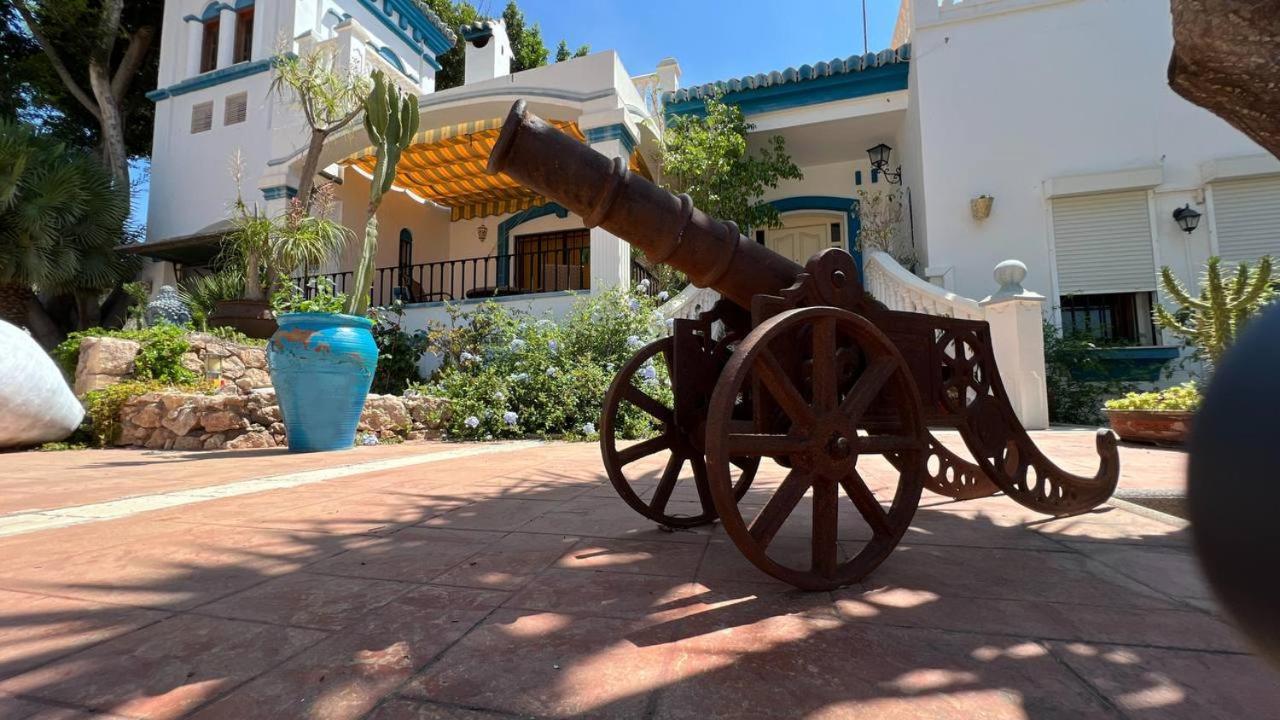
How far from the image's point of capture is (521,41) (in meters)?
19.8

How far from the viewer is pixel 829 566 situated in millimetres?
1523

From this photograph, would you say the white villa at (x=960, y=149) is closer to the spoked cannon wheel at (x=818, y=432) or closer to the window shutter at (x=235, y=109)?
the window shutter at (x=235, y=109)

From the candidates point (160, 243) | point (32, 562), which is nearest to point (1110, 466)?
point (32, 562)

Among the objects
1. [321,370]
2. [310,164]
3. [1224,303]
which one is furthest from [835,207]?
[321,370]

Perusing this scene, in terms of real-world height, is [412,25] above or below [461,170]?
above

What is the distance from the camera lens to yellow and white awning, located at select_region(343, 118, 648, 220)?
9.49 metres

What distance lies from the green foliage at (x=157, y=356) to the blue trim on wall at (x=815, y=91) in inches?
313

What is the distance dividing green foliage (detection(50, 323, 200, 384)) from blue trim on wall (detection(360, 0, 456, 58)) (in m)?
9.72

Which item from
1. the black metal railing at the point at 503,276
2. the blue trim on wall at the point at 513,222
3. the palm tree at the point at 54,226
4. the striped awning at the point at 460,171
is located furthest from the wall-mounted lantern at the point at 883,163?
the palm tree at the point at 54,226

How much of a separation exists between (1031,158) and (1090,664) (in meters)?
8.90

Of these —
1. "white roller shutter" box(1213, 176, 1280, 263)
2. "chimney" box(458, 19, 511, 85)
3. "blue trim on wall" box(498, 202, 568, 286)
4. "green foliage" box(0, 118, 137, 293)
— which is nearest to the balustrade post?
"white roller shutter" box(1213, 176, 1280, 263)

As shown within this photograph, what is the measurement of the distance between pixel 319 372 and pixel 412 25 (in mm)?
13524

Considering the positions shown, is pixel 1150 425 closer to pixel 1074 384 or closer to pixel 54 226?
pixel 1074 384

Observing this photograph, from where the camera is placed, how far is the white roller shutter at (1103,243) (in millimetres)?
7672
